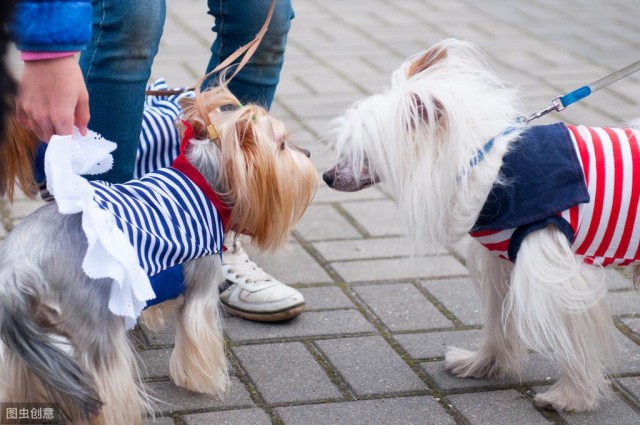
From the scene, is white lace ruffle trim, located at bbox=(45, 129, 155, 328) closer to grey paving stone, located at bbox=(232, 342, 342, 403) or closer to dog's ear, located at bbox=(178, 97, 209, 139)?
dog's ear, located at bbox=(178, 97, 209, 139)

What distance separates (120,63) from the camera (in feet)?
8.79

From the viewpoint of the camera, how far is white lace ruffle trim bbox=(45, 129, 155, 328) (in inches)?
82.2

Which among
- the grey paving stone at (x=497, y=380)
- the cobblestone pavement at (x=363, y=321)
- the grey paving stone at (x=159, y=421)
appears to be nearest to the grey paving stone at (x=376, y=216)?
the cobblestone pavement at (x=363, y=321)

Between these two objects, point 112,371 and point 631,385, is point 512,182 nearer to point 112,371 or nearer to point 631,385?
point 631,385

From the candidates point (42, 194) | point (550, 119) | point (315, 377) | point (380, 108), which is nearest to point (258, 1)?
point (380, 108)

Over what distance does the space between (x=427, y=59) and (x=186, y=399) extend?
3.78ft

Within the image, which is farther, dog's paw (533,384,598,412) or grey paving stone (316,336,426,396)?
grey paving stone (316,336,426,396)

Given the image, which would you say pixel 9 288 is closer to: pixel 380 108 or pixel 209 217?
pixel 209 217

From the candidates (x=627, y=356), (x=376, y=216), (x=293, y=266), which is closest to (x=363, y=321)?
(x=293, y=266)

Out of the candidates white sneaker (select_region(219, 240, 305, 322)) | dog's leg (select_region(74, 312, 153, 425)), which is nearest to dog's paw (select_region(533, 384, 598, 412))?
white sneaker (select_region(219, 240, 305, 322))

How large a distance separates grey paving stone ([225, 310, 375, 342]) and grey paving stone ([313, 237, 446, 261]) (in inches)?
19.0

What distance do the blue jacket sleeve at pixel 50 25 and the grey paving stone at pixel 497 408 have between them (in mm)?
1430

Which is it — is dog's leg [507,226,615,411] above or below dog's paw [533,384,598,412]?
above

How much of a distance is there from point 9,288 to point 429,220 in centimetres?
106
